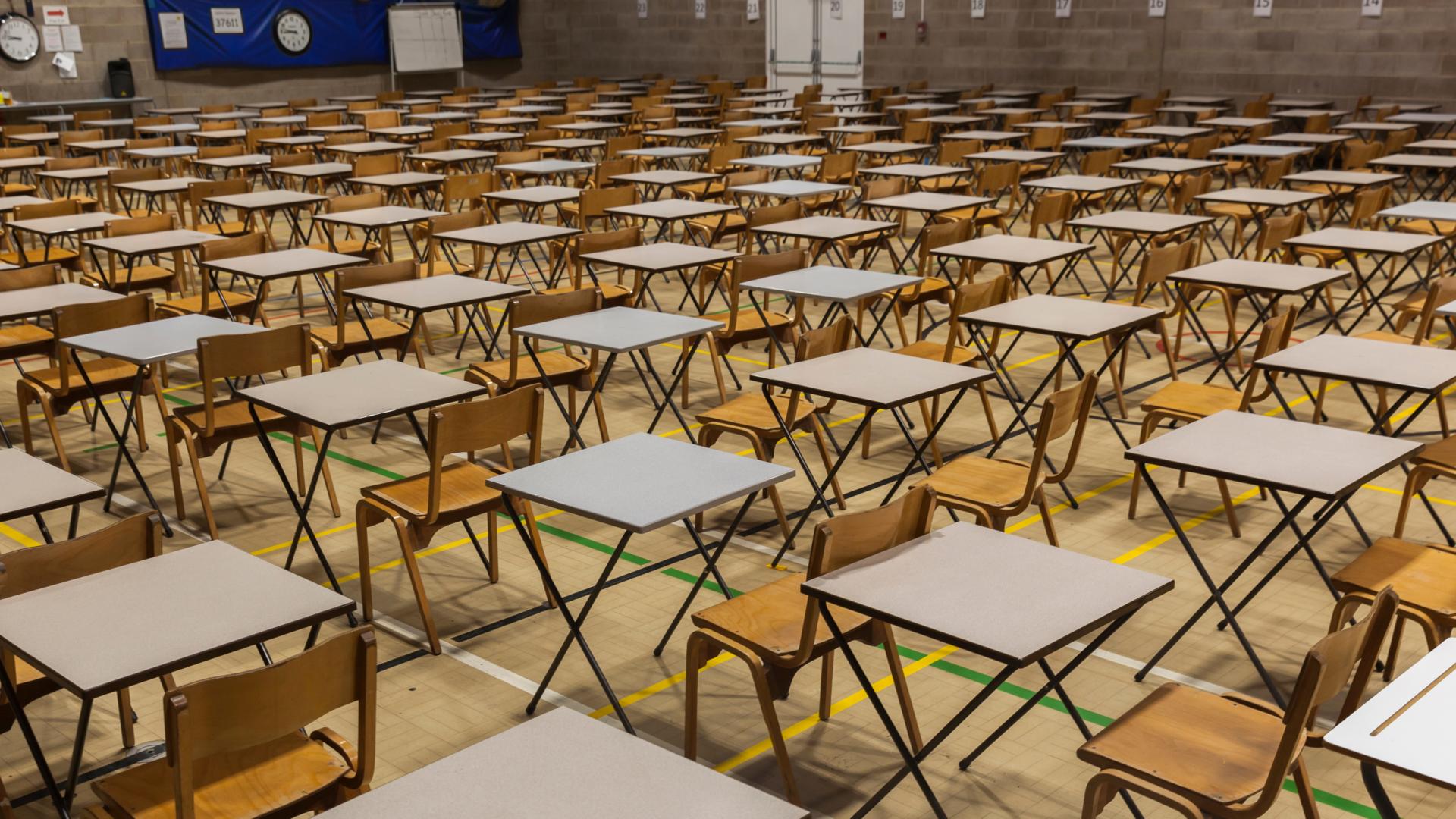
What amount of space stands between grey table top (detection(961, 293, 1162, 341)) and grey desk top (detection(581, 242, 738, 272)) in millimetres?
1712

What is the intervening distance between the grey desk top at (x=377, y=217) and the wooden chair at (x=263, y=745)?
18.7 ft

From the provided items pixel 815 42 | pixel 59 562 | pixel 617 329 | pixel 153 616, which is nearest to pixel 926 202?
pixel 617 329

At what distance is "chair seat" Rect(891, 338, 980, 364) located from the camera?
6.65 m

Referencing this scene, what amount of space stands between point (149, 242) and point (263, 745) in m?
5.68

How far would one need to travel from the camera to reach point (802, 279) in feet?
22.4

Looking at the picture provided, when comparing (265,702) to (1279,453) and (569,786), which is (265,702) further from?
A: (1279,453)

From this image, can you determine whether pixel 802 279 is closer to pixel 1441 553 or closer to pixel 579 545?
pixel 579 545

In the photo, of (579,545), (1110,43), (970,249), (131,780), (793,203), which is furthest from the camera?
(1110,43)

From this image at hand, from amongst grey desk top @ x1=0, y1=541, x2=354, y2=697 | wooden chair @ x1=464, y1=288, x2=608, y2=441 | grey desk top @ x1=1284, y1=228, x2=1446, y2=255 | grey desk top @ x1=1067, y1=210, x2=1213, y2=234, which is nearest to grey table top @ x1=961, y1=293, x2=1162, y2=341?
wooden chair @ x1=464, y1=288, x2=608, y2=441

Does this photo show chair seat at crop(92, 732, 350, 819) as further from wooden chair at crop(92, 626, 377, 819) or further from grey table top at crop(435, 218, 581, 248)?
grey table top at crop(435, 218, 581, 248)

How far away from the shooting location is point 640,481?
12.8ft

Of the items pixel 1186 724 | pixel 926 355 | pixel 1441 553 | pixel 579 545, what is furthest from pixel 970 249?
pixel 1186 724

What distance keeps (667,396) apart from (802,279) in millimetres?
1195

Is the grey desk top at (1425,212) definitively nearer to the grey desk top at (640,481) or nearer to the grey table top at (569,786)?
the grey desk top at (640,481)
